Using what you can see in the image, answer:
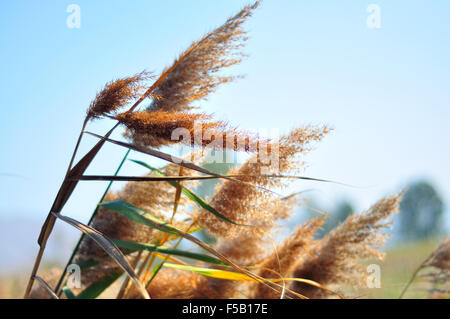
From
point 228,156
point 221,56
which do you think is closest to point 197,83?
point 221,56

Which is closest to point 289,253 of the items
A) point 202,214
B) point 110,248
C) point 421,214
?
point 202,214

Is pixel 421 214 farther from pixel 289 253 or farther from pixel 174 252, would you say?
pixel 174 252

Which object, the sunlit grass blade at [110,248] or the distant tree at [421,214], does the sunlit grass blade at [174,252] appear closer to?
the sunlit grass blade at [110,248]

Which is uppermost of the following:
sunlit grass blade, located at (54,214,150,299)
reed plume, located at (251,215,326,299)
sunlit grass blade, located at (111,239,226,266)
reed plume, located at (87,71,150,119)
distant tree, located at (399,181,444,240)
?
reed plume, located at (87,71,150,119)

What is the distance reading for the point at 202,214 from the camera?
0.67 m

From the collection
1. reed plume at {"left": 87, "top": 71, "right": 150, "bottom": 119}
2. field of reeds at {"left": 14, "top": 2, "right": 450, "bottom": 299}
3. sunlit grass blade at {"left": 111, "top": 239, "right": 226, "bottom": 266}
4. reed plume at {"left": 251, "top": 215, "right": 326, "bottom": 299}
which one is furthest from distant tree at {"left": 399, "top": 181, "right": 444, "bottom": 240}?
reed plume at {"left": 87, "top": 71, "right": 150, "bottom": 119}

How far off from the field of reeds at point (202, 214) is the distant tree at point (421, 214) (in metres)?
0.27

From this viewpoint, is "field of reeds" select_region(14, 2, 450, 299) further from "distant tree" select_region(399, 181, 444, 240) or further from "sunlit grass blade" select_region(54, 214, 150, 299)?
"distant tree" select_region(399, 181, 444, 240)

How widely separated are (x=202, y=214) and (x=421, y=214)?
111cm

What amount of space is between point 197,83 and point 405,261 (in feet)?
3.23

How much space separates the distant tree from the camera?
3.93ft

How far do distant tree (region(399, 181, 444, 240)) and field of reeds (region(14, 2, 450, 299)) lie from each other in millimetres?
273

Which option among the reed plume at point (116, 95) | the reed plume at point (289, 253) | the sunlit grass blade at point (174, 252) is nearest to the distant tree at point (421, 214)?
the reed plume at point (289, 253)
